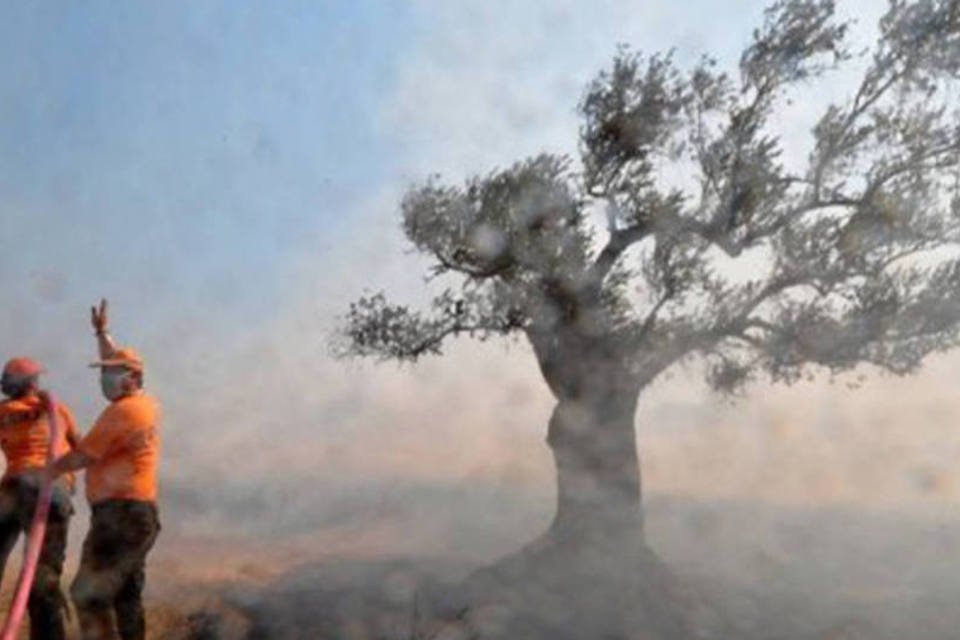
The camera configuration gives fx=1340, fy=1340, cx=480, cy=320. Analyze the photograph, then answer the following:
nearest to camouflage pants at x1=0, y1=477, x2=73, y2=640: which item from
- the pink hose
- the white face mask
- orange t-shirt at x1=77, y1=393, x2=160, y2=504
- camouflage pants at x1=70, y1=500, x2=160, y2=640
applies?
camouflage pants at x1=70, y1=500, x2=160, y2=640

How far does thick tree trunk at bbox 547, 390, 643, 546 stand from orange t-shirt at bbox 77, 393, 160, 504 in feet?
36.5

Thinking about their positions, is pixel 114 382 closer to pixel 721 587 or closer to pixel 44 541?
pixel 44 541

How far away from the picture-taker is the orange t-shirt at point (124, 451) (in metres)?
9.45

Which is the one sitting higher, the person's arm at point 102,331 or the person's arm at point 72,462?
the person's arm at point 102,331

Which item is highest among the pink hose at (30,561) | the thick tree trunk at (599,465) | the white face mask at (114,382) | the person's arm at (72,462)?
the thick tree trunk at (599,465)

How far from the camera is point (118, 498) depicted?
967 centimetres

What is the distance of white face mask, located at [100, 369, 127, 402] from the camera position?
9688 mm

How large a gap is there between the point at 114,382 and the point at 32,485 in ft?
5.42

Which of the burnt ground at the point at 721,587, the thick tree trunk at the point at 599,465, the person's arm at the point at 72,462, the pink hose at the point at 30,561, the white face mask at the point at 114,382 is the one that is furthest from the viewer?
the thick tree trunk at the point at 599,465

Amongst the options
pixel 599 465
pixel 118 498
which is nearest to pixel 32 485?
pixel 118 498

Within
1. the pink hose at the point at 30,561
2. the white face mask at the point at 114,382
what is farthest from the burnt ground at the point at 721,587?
the pink hose at the point at 30,561

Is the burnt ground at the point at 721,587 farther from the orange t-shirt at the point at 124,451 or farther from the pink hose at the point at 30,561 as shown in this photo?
the pink hose at the point at 30,561

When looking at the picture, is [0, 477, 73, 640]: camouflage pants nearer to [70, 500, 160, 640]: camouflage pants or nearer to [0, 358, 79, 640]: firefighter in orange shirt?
[0, 358, 79, 640]: firefighter in orange shirt

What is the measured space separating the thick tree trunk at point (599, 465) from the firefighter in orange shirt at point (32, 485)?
34.5ft
